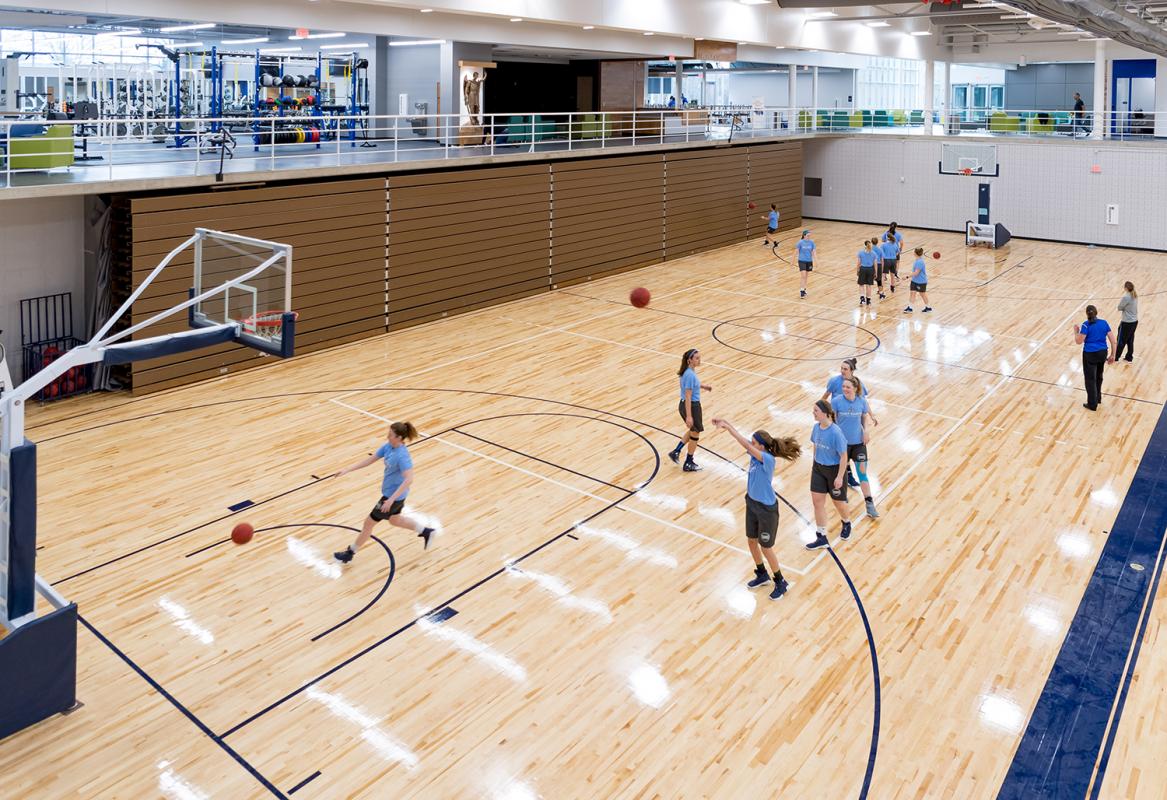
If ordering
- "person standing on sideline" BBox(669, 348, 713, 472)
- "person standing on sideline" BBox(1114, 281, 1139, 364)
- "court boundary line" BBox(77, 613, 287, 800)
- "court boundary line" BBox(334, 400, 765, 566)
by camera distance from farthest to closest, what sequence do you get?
"person standing on sideline" BBox(1114, 281, 1139, 364) → "person standing on sideline" BBox(669, 348, 713, 472) → "court boundary line" BBox(334, 400, 765, 566) → "court boundary line" BBox(77, 613, 287, 800)

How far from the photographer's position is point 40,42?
2470 cm

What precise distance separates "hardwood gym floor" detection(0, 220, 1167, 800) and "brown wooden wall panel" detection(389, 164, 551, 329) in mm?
2806

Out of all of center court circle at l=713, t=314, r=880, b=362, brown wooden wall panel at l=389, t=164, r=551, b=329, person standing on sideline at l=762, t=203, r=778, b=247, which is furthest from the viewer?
person standing on sideline at l=762, t=203, r=778, b=247

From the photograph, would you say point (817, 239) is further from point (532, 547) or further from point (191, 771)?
point (191, 771)

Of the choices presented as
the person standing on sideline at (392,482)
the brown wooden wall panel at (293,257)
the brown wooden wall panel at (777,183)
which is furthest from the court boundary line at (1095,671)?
the brown wooden wall panel at (777,183)

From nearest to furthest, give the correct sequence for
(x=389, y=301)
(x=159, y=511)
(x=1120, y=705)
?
(x=1120, y=705)
(x=159, y=511)
(x=389, y=301)

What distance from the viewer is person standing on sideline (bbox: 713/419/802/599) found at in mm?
8469

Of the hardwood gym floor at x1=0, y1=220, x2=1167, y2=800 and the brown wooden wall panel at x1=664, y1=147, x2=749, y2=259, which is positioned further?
the brown wooden wall panel at x1=664, y1=147, x2=749, y2=259

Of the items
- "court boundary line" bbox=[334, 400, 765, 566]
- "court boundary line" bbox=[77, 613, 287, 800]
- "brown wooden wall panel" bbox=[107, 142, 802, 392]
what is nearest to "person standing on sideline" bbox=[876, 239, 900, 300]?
"brown wooden wall panel" bbox=[107, 142, 802, 392]

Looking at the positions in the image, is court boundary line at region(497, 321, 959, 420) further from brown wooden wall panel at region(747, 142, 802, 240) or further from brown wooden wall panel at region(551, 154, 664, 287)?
brown wooden wall panel at region(747, 142, 802, 240)

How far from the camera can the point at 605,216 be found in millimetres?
24328

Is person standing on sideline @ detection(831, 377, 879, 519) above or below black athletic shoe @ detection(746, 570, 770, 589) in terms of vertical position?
above

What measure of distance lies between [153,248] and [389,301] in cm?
504

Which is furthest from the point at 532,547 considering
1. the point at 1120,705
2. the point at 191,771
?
the point at 1120,705
